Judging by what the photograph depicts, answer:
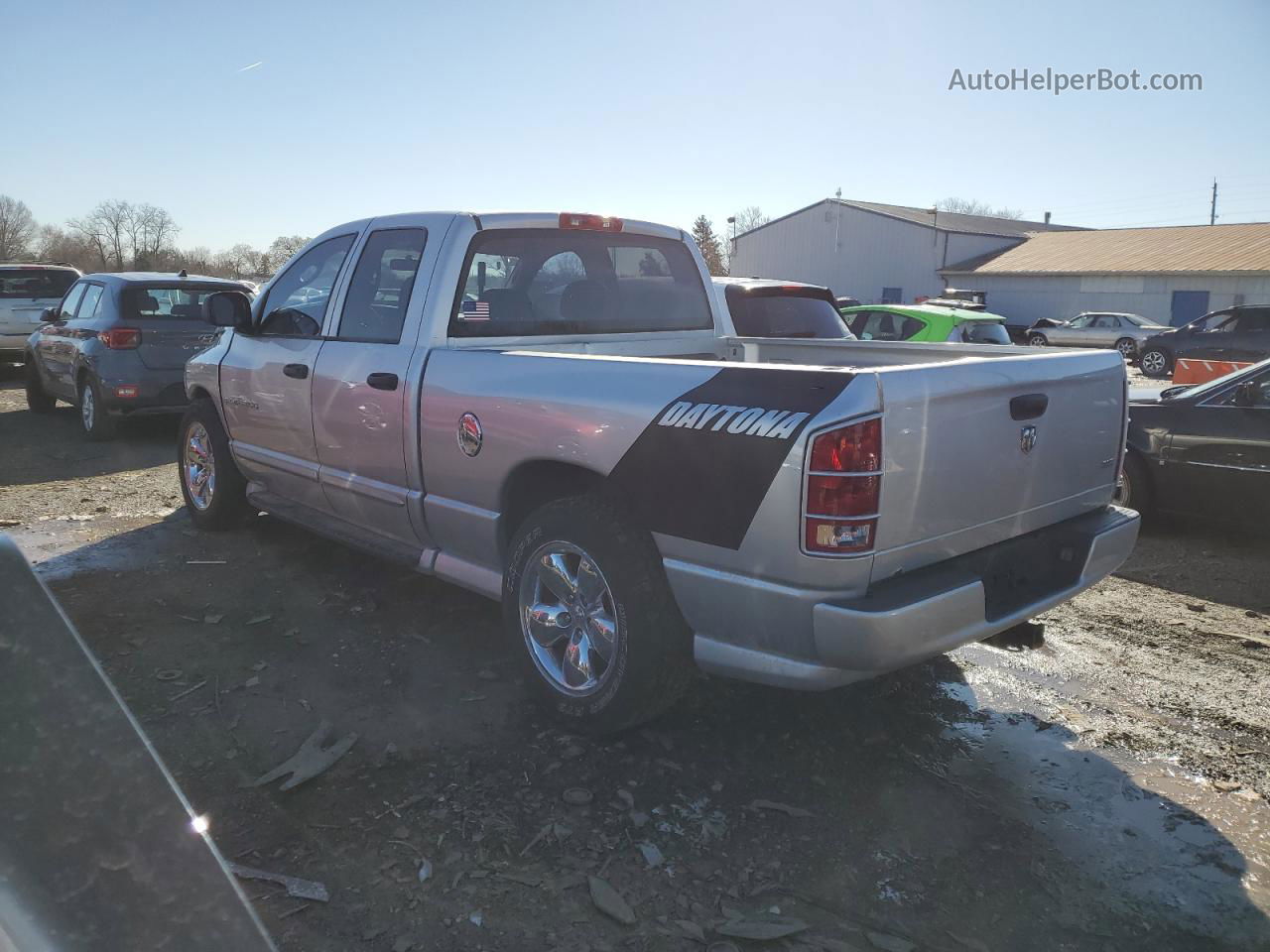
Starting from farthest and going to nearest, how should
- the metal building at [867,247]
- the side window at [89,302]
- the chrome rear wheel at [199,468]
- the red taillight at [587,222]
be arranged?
1. the metal building at [867,247]
2. the side window at [89,302]
3. the chrome rear wheel at [199,468]
4. the red taillight at [587,222]

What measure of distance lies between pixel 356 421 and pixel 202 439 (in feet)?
7.69

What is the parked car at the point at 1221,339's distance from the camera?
19844 mm

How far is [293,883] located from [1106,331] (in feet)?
99.6

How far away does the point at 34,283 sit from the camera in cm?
1448

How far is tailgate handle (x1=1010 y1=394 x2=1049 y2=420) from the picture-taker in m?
3.04

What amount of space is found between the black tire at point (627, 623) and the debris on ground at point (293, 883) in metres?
1.08

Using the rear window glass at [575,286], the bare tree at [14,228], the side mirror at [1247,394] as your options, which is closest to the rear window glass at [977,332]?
the side mirror at [1247,394]

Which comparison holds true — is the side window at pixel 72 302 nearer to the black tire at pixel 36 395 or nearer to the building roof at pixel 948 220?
the black tire at pixel 36 395

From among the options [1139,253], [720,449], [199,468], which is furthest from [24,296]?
[1139,253]

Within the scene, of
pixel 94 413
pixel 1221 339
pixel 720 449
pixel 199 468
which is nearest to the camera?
pixel 720 449

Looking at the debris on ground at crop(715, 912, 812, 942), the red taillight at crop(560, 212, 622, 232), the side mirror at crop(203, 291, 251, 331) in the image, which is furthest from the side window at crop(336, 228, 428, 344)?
the debris on ground at crop(715, 912, 812, 942)

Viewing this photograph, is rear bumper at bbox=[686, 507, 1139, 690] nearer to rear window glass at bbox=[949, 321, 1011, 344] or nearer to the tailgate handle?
the tailgate handle

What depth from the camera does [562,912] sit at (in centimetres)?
253

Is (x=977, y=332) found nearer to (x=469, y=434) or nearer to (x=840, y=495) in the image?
(x=469, y=434)
